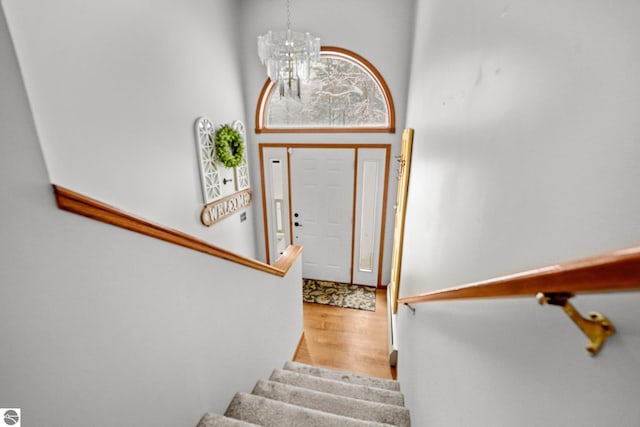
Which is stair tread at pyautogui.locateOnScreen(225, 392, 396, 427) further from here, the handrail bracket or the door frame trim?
the door frame trim

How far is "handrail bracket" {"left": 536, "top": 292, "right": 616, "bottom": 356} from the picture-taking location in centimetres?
36

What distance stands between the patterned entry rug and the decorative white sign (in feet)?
5.22

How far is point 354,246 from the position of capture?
423 centimetres

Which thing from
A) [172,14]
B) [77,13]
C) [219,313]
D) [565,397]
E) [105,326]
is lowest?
[219,313]

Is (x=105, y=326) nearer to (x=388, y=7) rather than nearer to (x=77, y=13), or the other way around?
(x=77, y=13)

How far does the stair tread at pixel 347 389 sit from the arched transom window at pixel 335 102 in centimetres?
285

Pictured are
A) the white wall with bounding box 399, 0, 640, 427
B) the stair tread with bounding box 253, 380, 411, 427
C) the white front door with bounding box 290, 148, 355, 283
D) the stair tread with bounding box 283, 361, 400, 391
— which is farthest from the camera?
the white front door with bounding box 290, 148, 355, 283

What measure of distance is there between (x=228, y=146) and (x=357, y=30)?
2.05 m

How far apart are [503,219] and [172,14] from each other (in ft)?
10.0

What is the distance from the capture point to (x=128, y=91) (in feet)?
6.89

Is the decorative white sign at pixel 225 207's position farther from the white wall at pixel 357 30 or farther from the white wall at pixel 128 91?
the white wall at pixel 357 30

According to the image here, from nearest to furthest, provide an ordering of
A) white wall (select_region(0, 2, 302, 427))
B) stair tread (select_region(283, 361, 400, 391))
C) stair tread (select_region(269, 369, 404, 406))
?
white wall (select_region(0, 2, 302, 427))
stair tread (select_region(269, 369, 404, 406))
stair tread (select_region(283, 361, 400, 391))

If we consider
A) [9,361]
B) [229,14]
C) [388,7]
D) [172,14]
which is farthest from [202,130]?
[9,361]

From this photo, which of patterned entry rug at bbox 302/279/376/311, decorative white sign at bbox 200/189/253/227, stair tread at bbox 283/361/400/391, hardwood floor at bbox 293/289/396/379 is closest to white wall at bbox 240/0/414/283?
decorative white sign at bbox 200/189/253/227
